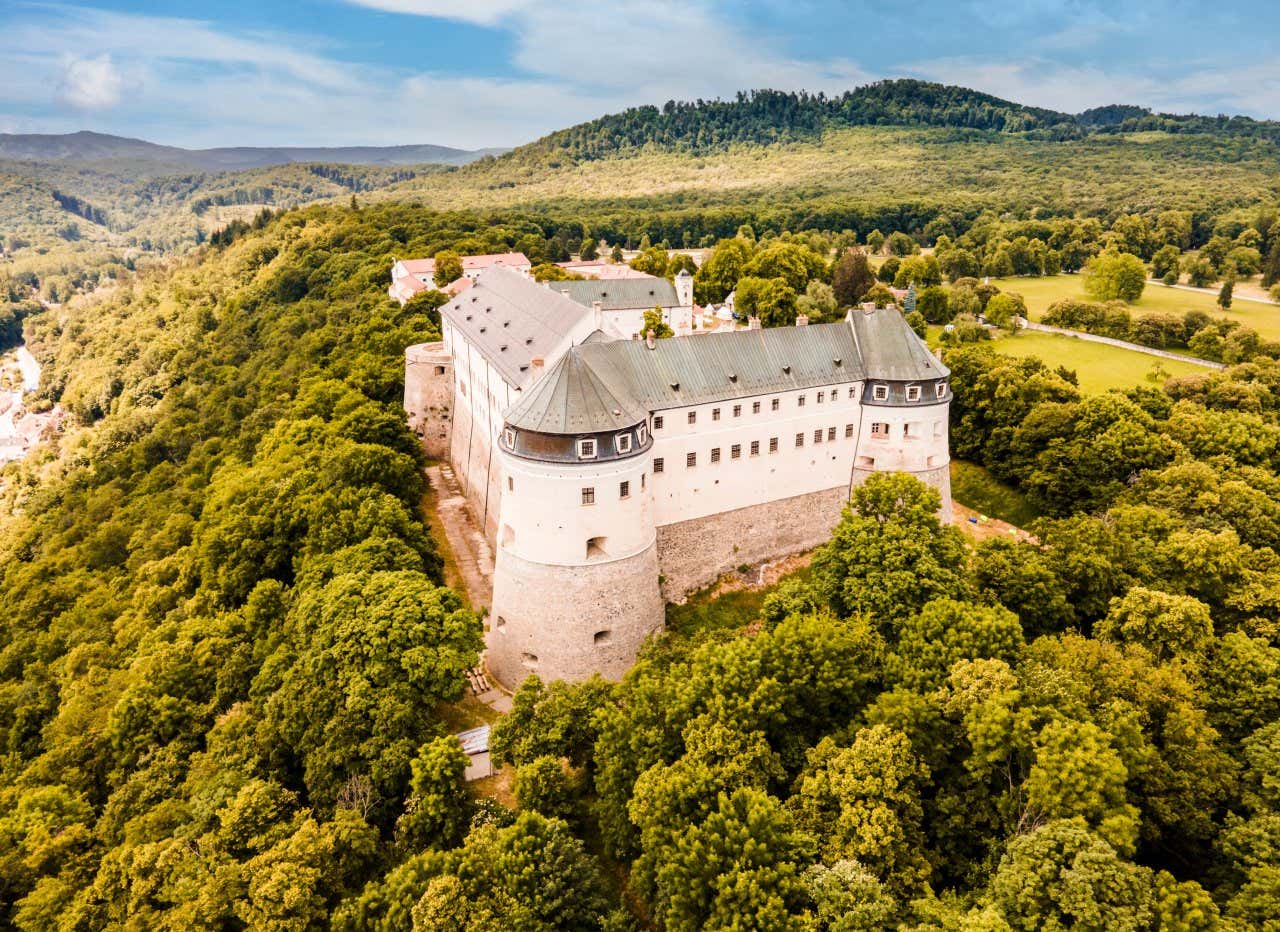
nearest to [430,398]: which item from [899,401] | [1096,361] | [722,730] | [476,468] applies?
[476,468]

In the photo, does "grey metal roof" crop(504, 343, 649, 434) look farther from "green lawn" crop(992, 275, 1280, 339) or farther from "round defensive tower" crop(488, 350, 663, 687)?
"green lawn" crop(992, 275, 1280, 339)

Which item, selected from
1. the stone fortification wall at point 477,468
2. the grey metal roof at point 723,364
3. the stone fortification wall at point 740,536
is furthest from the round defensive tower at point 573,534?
the stone fortification wall at point 477,468

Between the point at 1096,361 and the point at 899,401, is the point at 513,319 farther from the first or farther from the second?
the point at 1096,361

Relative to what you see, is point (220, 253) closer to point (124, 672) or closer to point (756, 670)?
point (124, 672)

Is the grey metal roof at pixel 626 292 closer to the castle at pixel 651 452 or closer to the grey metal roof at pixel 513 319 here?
the grey metal roof at pixel 513 319

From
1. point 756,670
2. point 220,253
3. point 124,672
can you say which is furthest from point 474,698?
point 220,253

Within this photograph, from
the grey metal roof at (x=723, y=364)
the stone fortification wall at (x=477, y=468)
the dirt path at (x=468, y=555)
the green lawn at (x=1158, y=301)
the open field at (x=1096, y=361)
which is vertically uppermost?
the green lawn at (x=1158, y=301)
